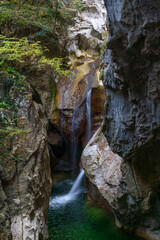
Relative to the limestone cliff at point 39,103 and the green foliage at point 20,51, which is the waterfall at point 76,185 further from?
the green foliage at point 20,51

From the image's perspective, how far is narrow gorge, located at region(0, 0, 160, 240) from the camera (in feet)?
11.9

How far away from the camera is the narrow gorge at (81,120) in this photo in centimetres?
361

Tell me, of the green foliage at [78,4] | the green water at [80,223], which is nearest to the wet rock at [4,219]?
the green water at [80,223]

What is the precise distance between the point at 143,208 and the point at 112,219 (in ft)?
6.41


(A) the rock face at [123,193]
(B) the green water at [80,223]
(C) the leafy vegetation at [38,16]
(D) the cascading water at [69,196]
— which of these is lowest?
→ (D) the cascading water at [69,196]

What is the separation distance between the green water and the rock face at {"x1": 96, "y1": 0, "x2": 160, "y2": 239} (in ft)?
2.00

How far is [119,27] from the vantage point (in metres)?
3.13

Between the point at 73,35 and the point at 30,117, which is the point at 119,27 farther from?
the point at 73,35

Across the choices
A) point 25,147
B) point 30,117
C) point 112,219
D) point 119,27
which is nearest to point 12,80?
point 30,117

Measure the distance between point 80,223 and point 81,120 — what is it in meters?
4.45

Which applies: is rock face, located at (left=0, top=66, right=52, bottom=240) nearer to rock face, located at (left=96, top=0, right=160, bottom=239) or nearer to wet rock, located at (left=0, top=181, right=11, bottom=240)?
wet rock, located at (left=0, top=181, right=11, bottom=240)

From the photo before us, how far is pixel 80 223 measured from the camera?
24.8 feet

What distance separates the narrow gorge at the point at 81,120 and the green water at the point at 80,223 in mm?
36

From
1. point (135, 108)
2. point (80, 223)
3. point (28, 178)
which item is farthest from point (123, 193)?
point (135, 108)
